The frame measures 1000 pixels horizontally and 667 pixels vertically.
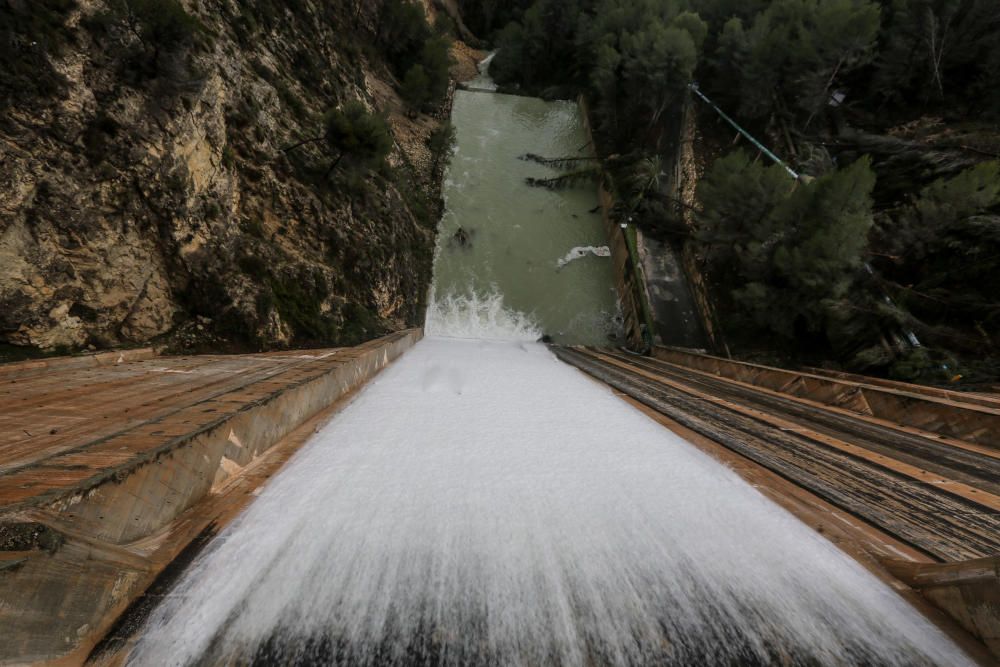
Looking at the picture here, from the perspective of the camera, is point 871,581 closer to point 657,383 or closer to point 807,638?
point 807,638

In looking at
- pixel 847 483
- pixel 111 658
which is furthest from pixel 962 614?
pixel 111 658

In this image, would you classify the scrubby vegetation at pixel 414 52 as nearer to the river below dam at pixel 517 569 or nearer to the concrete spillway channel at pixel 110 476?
the concrete spillway channel at pixel 110 476

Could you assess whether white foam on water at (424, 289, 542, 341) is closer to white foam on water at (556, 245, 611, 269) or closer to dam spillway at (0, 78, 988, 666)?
white foam on water at (556, 245, 611, 269)

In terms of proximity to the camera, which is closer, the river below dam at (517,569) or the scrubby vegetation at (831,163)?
the river below dam at (517,569)

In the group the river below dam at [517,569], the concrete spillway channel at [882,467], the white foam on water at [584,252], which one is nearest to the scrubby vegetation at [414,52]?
the white foam on water at [584,252]

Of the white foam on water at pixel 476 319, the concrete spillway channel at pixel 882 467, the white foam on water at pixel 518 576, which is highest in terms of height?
the white foam on water at pixel 476 319

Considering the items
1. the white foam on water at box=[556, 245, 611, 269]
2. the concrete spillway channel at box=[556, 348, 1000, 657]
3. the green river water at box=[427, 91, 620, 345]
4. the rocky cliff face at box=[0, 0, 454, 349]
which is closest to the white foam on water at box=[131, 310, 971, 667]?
the concrete spillway channel at box=[556, 348, 1000, 657]

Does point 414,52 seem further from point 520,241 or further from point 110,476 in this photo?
point 110,476
